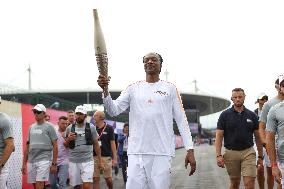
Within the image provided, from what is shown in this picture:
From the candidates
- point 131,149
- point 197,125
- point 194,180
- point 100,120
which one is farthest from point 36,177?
point 197,125

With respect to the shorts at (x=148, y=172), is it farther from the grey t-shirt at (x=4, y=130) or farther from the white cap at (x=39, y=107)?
the white cap at (x=39, y=107)

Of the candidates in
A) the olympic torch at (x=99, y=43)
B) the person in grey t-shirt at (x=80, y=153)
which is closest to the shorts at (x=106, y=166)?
the person in grey t-shirt at (x=80, y=153)

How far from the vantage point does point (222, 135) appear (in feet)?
26.6

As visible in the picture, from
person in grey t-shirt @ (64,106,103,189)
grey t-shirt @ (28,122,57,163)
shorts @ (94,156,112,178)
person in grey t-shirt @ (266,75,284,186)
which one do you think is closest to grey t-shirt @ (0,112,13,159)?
person in grey t-shirt @ (64,106,103,189)

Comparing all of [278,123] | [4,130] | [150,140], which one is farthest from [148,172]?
[4,130]

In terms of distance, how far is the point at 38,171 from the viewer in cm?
931

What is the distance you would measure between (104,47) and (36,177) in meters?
5.37

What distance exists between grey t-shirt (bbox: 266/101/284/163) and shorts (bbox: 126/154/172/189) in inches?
58.0

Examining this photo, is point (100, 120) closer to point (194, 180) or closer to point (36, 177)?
point (36, 177)

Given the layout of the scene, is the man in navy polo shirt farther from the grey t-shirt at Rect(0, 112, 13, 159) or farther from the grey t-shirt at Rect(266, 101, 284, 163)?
the grey t-shirt at Rect(0, 112, 13, 159)

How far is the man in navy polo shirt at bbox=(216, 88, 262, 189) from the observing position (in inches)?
312

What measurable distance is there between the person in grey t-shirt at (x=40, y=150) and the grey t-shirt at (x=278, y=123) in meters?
4.63

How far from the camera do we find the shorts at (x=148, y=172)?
5.18m

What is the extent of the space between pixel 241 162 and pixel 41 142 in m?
3.68
